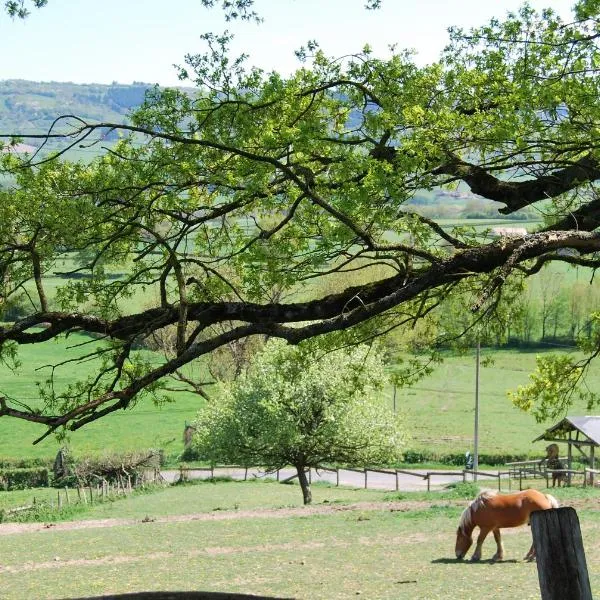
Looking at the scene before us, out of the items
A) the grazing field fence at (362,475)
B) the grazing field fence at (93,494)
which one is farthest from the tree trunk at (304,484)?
the grazing field fence at (362,475)

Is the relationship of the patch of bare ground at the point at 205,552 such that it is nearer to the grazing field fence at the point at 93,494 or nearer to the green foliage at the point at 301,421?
the green foliage at the point at 301,421

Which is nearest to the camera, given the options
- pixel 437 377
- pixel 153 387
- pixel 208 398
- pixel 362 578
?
pixel 153 387

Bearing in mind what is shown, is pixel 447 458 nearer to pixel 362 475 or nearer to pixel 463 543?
pixel 362 475

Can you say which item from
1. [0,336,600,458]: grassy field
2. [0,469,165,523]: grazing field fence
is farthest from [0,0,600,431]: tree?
[0,336,600,458]: grassy field

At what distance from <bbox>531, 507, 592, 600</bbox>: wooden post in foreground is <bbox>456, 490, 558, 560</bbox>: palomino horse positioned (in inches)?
555

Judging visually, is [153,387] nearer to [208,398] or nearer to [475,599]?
[475,599]

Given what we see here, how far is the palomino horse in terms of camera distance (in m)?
19.3

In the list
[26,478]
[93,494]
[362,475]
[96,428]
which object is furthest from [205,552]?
[96,428]

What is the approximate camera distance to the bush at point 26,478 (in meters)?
57.8

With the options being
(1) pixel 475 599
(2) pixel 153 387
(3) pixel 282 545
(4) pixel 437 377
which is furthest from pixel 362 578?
(4) pixel 437 377

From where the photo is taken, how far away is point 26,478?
2307 inches

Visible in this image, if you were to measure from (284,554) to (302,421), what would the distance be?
17.3 meters

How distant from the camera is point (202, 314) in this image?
9500 millimetres

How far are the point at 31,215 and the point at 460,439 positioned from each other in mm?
64683
